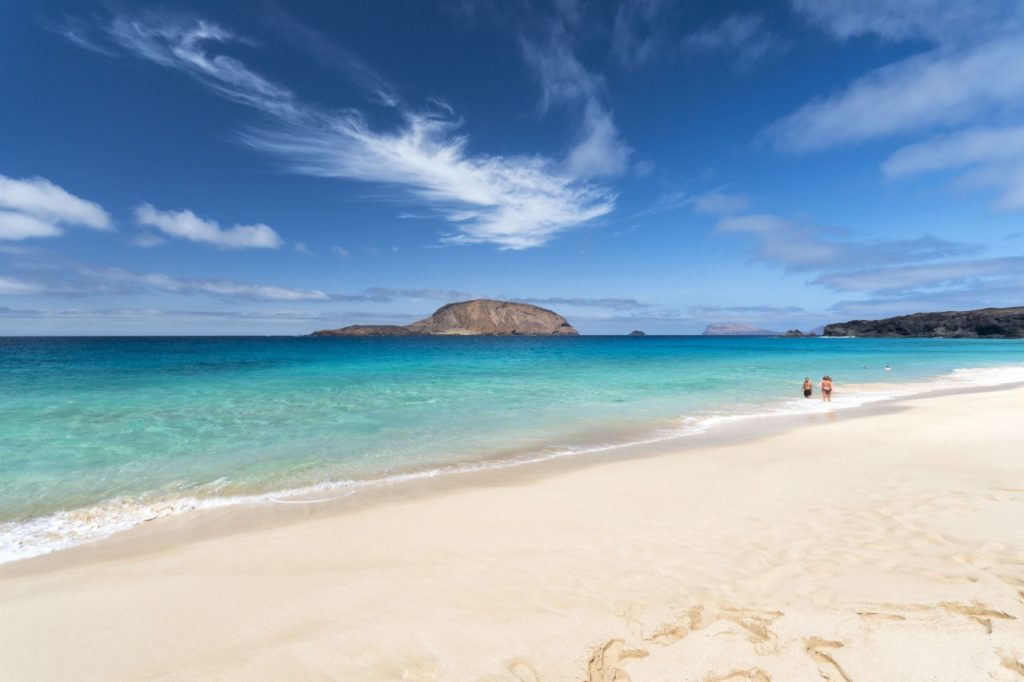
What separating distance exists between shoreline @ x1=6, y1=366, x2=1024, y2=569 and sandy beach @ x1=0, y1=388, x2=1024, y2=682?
3.5 inches

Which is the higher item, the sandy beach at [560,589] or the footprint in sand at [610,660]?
the footprint in sand at [610,660]

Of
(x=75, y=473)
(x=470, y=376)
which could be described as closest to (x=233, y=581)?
(x=75, y=473)

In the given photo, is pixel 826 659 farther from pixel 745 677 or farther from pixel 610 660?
pixel 610 660

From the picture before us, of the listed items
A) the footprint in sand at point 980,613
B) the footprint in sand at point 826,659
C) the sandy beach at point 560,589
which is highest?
the footprint in sand at point 980,613

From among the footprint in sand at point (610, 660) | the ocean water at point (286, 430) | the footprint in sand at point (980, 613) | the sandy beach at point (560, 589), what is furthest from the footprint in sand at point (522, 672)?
the ocean water at point (286, 430)

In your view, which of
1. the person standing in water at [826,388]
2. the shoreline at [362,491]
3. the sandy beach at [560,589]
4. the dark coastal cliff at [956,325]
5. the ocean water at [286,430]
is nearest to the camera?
the sandy beach at [560,589]

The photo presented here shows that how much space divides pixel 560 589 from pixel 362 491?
4744 millimetres

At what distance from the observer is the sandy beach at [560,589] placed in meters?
3.29

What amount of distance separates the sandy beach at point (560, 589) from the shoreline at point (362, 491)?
3.5 inches

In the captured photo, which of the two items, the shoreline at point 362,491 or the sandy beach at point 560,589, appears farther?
the shoreline at point 362,491

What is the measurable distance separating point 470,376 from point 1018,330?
559 feet

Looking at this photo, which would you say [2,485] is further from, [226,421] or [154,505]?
[226,421]

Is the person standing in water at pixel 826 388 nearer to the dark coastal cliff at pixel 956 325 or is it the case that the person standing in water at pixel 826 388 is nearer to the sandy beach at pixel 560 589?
the sandy beach at pixel 560 589

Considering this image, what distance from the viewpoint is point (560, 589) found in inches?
167
